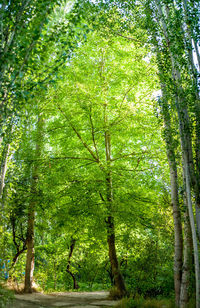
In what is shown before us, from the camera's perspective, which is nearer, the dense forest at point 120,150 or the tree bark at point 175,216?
the tree bark at point 175,216

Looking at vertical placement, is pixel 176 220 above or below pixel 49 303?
above

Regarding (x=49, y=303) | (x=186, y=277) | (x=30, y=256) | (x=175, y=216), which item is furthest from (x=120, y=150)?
(x=49, y=303)

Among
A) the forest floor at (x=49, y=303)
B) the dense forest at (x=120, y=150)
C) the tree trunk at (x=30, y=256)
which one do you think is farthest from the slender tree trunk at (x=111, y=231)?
the tree trunk at (x=30, y=256)

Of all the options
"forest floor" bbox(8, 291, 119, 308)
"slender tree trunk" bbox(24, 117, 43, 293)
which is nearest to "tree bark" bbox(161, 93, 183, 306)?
"forest floor" bbox(8, 291, 119, 308)

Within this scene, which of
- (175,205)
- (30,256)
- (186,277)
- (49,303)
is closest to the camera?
(186,277)

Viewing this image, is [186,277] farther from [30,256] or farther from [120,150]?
[30,256]

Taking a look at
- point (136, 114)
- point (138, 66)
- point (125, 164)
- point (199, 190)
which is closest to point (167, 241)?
point (125, 164)

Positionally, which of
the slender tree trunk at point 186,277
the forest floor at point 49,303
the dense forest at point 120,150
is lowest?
the forest floor at point 49,303

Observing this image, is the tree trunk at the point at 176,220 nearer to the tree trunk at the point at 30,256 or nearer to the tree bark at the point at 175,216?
the tree bark at the point at 175,216

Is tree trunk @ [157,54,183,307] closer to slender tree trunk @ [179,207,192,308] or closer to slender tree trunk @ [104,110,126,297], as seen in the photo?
slender tree trunk @ [179,207,192,308]

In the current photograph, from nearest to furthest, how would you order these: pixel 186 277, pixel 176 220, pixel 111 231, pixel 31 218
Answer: pixel 186 277, pixel 176 220, pixel 111 231, pixel 31 218

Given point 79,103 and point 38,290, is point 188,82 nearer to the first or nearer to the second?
point 79,103

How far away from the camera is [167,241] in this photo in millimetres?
8711

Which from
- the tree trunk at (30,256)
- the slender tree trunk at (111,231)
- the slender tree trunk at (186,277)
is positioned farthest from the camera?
the tree trunk at (30,256)
